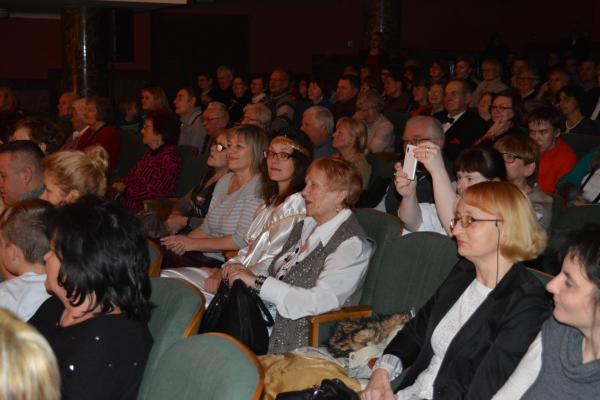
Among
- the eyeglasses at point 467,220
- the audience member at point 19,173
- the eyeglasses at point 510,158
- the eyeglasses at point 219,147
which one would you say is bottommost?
the audience member at point 19,173

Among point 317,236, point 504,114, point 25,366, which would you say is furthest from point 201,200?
point 25,366

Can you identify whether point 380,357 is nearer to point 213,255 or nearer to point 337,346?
point 337,346

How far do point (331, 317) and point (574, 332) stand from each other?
4.26 ft

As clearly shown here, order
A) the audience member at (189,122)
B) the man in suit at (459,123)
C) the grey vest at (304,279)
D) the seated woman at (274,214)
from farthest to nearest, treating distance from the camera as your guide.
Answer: the audience member at (189,122)
the man in suit at (459,123)
the seated woman at (274,214)
the grey vest at (304,279)

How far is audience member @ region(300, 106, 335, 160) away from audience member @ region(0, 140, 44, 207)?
249 centimetres

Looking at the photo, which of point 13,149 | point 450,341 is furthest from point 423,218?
point 13,149

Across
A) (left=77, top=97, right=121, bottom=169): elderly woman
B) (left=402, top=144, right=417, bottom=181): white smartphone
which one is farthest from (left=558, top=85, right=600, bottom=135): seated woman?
(left=77, top=97, right=121, bottom=169): elderly woman

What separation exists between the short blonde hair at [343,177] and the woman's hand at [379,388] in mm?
984

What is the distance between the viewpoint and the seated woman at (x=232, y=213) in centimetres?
437

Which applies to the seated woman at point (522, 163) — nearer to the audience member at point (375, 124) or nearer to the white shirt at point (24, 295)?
the white shirt at point (24, 295)

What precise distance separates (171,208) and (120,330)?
10.2 feet

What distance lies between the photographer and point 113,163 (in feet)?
22.0

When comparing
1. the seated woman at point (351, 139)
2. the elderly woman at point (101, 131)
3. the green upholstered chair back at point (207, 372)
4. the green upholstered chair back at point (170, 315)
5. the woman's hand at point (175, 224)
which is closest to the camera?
the green upholstered chair back at point (207, 372)

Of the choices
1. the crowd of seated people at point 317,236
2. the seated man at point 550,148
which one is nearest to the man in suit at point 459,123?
the crowd of seated people at point 317,236
